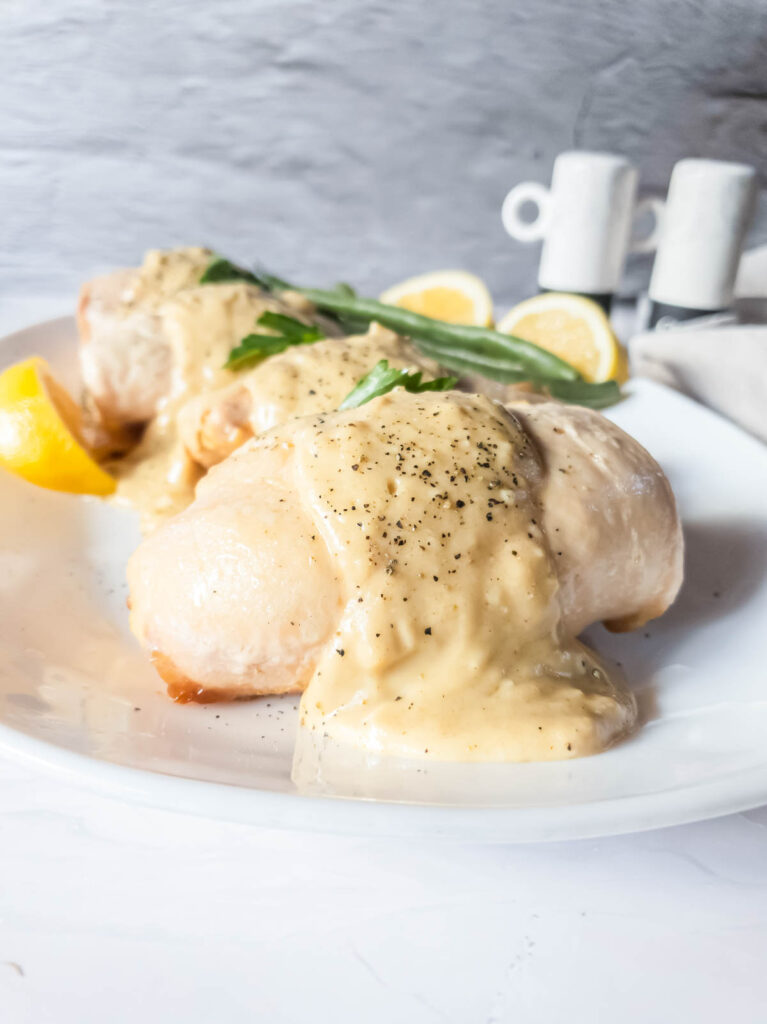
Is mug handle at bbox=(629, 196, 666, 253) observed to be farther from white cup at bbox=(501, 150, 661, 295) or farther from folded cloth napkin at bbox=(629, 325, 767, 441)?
folded cloth napkin at bbox=(629, 325, 767, 441)

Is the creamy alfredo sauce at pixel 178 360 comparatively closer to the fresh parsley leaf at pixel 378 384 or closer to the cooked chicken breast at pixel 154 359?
the cooked chicken breast at pixel 154 359

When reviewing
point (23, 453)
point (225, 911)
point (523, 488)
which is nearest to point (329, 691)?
point (225, 911)

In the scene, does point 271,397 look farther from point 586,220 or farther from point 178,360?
point 586,220

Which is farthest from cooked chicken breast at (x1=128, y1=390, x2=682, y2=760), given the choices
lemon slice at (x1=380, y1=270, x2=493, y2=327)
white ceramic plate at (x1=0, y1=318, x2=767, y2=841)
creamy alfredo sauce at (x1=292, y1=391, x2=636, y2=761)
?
lemon slice at (x1=380, y1=270, x2=493, y2=327)

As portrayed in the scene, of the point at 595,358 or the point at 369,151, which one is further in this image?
the point at 369,151

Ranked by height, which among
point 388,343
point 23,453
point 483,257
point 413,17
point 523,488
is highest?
point 413,17

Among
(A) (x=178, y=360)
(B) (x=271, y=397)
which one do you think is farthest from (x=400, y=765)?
(A) (x=178, y=360)

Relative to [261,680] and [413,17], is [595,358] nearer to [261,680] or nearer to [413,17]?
[261,680]
